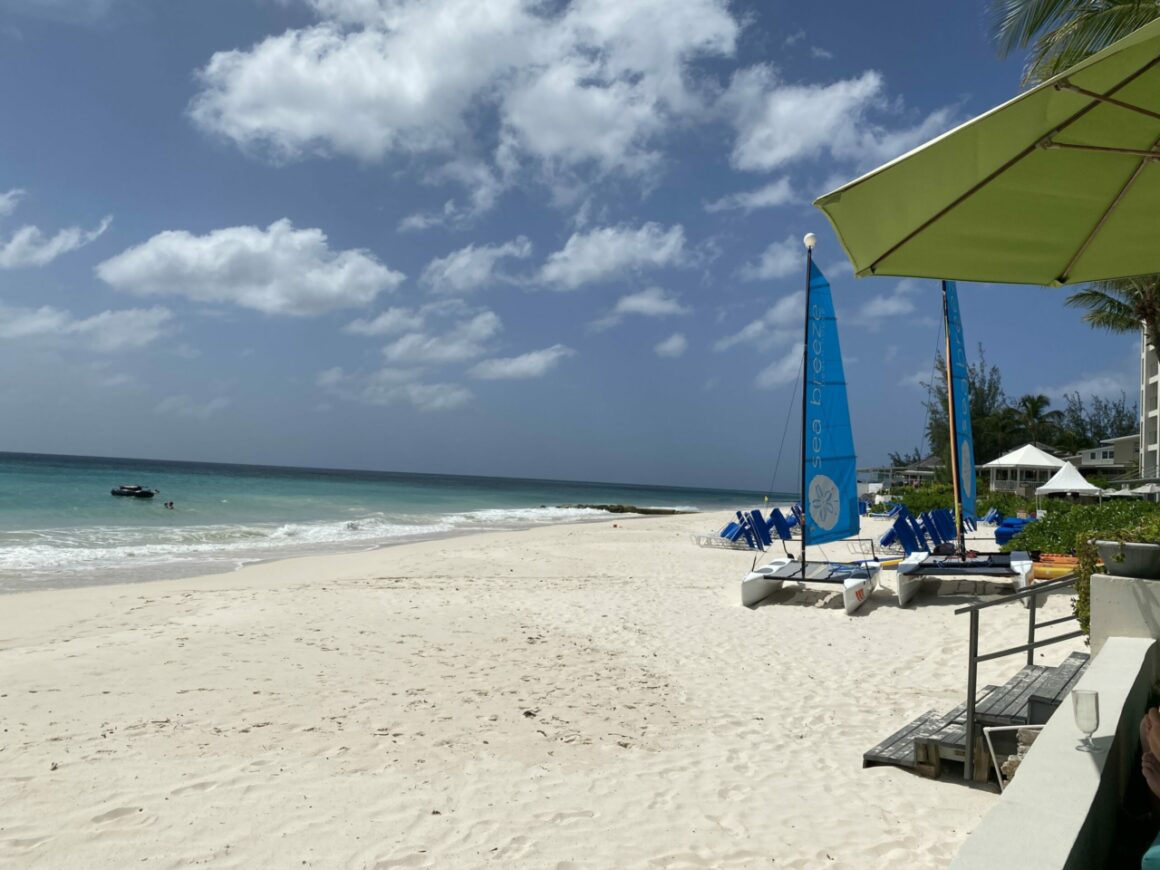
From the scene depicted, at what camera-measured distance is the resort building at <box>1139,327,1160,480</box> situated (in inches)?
1387

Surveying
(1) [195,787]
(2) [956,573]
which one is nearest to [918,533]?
(2) [956,573]

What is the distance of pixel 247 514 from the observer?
32719 mm

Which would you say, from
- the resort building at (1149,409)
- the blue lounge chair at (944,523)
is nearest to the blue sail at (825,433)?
the blue lounge chair at (944,523)

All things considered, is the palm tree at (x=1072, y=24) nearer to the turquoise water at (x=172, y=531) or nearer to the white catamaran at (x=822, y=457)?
the white catamaran at (x=822, y=457)

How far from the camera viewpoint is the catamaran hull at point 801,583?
9.45 meters

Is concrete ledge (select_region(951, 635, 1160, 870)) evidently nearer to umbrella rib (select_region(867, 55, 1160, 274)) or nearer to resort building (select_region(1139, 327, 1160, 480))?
umbrella rib (select_region(867, 55, 1160, 274))

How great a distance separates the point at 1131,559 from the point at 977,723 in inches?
46.2

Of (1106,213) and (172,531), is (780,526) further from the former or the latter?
(172,531)

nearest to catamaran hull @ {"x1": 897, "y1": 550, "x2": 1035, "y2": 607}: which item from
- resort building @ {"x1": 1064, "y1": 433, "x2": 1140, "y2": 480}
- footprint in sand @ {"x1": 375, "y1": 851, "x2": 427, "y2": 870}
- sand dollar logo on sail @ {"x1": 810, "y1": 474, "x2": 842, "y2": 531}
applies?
sand dollar logo on sail @ {"x1": 810, "y1": 474, "x2": 842, "y2": 531}

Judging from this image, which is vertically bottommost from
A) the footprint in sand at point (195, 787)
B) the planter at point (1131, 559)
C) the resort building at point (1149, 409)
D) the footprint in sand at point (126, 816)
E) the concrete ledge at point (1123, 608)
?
the footprint in sand at point (126, 816)

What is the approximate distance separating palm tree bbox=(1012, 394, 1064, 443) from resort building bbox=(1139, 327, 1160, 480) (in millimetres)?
10649

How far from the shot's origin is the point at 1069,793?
89.8 inches

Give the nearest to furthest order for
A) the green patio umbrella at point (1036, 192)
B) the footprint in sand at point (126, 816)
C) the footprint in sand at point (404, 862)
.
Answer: the green patio umbrella at point (1036, 192) → the footprint in sand at point (404, 862) → the footprint in sand at point (126, 816)

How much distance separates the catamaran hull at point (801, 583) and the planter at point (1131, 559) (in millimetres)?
5641
